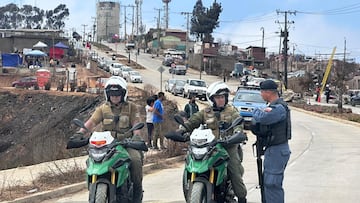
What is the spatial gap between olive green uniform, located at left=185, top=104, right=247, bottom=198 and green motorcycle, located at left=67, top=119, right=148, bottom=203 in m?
1.03

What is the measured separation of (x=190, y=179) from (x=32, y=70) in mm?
53651

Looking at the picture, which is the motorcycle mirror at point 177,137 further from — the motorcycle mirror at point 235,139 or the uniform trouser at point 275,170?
the uniform trouser at point 275,170

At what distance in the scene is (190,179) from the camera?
22.6 feet

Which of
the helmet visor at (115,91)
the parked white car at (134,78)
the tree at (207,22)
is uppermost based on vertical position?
the tree at (207,22)

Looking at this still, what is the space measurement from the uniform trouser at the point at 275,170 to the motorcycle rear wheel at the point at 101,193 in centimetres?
192

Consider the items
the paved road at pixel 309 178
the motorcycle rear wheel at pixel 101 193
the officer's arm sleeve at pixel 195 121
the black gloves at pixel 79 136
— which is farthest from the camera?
the paved road at pixel 309 178

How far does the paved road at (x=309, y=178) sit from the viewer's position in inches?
402

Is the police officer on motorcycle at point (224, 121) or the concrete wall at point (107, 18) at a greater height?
the concrete wall at point (107, 18)

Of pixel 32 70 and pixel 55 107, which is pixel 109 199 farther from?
pixel 32 70

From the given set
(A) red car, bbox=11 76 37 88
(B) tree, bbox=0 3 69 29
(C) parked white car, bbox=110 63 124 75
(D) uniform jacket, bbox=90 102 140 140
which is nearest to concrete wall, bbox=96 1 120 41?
(B) tree, bbox=0 3 69 29

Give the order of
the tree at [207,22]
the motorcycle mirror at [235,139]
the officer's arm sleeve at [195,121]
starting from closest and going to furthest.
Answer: the motorcycle mirror at [235,139] → the officer's arm sleeve at [195,121] → the tree at [207,22]

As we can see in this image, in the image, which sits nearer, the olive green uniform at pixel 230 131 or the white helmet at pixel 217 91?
the olive green uniform at pixel 230 131

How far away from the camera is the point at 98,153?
670 centimetres

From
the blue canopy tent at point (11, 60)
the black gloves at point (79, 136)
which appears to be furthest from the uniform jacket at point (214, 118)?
the blue canopy tent at point (11, 60)
